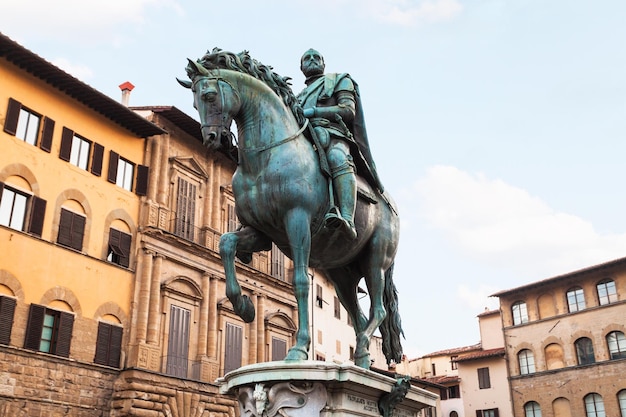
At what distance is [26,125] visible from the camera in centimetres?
2227

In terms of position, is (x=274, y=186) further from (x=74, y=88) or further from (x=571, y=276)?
(x=571, y=276)

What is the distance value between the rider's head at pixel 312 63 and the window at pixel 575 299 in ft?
129

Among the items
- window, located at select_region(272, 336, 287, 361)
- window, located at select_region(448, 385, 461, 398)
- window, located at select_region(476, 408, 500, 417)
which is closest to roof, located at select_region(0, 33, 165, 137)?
window, located at select_region(272, 336, 287, 361)

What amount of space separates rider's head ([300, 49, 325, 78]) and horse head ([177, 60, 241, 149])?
53.7 inches

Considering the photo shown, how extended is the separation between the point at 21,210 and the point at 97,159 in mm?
3914

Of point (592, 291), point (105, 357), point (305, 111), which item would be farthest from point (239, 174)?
point (592, 291)

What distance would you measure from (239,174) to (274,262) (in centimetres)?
2646

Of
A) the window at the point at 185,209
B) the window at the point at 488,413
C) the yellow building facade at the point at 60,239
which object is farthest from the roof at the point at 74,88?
the window at the point at 488,413

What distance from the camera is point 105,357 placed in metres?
22.9

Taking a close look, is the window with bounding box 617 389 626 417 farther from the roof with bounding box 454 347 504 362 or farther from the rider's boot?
the rider's boot

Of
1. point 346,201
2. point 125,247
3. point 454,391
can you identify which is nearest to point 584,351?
point 454,391

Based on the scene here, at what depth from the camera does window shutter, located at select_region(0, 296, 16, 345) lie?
1977 centimetres

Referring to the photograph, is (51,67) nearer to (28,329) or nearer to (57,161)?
(57,161)

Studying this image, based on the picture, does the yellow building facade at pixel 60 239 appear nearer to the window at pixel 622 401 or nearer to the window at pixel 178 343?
the window at pixel 178 343
